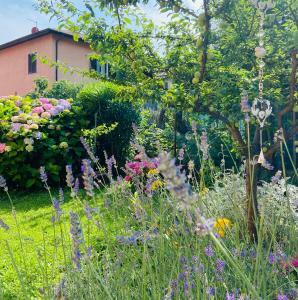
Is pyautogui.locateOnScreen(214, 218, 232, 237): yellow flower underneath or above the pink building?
underneath

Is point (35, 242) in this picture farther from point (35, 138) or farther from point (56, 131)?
point (56, 131)

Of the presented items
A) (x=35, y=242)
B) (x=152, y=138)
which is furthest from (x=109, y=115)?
(x=35, y=242)

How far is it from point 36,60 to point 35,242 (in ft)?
60.3

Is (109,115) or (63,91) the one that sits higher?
(63,91)

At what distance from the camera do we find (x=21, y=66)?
22781 millimetres

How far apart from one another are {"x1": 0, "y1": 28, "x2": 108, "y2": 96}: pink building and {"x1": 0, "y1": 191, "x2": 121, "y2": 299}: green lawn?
13.8 metres

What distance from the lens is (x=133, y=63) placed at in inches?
129

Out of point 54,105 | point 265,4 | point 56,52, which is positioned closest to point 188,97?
point 265,4

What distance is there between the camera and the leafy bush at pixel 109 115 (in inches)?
301

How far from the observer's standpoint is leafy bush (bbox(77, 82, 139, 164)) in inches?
301

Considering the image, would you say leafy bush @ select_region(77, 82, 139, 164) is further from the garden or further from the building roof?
the building roof

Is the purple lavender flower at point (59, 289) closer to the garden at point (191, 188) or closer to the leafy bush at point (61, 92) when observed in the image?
the garden at point (191, 188)

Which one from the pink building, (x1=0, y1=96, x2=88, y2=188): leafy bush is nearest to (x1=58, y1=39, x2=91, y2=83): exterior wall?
the pink building

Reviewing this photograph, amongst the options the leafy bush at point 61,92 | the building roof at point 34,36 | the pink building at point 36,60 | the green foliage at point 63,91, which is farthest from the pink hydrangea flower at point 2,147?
the building roof at point 34,36
